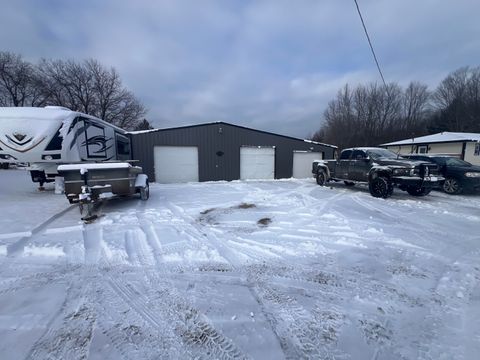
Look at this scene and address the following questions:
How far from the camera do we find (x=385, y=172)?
27.2 ft

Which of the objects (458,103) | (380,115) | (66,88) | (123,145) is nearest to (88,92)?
(66,88)

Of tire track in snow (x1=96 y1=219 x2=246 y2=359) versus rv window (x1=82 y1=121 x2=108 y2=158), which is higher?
rv window (x1=82 y1=121 x2=108 y2=158)

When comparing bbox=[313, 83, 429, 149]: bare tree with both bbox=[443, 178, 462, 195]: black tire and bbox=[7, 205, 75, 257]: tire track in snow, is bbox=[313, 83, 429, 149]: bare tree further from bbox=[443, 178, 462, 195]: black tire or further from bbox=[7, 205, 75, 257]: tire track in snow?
bbox=[7, 205, 75, 257]: tire track in snow

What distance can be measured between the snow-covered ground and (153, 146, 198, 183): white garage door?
321 inches

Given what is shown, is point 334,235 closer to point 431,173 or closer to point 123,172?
point 123,172

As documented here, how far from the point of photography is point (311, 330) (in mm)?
2021

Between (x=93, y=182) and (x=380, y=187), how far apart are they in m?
9.69

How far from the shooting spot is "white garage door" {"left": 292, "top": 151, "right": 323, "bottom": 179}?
1633 centimetres

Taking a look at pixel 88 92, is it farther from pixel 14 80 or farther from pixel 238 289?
pixel 238 289

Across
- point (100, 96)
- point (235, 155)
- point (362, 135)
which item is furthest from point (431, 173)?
point (100, 96)

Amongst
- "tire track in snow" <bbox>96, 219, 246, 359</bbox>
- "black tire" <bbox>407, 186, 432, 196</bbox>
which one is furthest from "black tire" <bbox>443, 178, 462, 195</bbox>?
"tire track in snow" <bbox>96, 219, 246, 359</bbox>

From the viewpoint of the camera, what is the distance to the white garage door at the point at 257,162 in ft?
49.0

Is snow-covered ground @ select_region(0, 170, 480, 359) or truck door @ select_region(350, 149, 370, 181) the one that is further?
truck door @ select_region(350, 149, 370, 181)

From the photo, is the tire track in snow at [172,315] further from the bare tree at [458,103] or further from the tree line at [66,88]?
the bare tree at [458,103]
